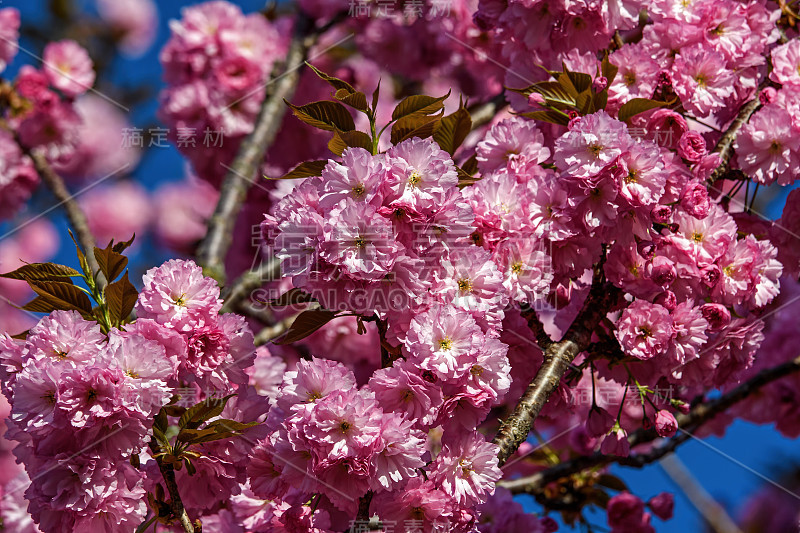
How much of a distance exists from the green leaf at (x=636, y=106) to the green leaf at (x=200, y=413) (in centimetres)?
127

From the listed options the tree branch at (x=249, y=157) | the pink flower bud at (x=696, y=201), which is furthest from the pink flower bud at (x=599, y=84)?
the tree branch at (x=249, y=157)

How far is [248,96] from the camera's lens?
448 cm

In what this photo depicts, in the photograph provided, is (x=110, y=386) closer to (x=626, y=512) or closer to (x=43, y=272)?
(x=43, y=272)

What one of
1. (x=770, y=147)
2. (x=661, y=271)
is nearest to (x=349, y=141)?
(x=661, y=271)

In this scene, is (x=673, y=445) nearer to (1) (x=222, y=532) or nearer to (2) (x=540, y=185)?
(2) (x=540, y=185)

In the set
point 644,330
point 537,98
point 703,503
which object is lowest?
point 703,503

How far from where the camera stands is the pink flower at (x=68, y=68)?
4.57 meters

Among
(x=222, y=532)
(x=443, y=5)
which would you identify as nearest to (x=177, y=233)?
(x=443, y=5)

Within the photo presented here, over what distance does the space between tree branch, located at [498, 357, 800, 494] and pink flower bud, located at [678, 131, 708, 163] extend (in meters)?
1.18

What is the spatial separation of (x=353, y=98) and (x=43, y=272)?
832mm

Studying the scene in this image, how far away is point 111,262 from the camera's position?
1.94 m

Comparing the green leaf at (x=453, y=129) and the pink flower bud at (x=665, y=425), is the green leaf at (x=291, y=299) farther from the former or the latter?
the pink flower bud at (x=665, y=425)

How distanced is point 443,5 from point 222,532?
2.86 m

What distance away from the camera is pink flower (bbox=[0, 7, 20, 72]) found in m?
4.28
